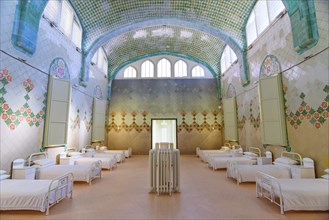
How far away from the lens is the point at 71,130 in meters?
7.51

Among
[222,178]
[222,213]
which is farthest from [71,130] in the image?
[222,213]

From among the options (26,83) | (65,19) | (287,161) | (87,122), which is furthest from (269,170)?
(65,19)

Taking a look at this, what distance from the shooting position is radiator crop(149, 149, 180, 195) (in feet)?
14.1

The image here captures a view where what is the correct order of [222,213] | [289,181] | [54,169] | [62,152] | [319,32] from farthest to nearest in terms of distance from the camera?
[62,152] < [54,169] < [319,32] < [289,181] < [222,213]

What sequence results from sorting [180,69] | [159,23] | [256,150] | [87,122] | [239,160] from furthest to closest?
[180,69] < [87,122] < [159,23] < [256,150] < [239,160]

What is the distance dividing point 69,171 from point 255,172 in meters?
5.30

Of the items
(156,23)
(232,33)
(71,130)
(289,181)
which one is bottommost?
(289,181)

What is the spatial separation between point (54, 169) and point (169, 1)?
7568 mm

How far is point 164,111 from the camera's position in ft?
40.5

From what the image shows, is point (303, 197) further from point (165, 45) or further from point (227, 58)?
point (165, 45)

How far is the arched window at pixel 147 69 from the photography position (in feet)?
42.1

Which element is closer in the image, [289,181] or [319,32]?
[289,181]

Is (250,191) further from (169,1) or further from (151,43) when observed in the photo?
(151,43)

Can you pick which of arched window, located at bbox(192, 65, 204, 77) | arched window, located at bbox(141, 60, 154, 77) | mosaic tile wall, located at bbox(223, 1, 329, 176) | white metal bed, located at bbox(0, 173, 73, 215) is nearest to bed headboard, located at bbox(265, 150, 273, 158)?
mosaic tile wall, located at bbox(223, 1, 329, 176)
